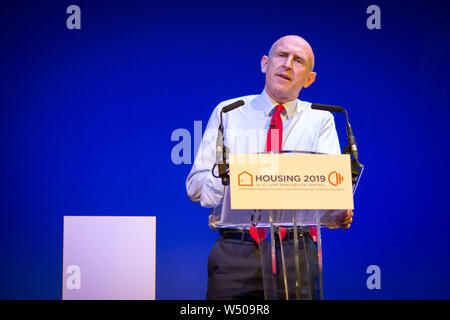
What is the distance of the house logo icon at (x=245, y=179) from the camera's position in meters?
1.49

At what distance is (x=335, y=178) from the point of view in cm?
154

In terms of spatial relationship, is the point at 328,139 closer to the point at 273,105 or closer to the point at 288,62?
the point at 273,105

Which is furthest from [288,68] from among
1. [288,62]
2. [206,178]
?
[206,178]

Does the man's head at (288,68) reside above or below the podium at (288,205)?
above

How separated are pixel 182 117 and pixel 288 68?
3.40ft

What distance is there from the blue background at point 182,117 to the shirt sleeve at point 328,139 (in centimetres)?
82

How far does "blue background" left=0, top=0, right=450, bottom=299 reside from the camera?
3.09 metres

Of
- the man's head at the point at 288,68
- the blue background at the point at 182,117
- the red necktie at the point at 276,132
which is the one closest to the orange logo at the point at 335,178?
the red necktie at the point at 276,132

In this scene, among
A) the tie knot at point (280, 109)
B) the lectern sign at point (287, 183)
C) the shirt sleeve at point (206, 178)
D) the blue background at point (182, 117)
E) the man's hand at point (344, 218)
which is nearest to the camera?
the lectern sign at point (287, 183)

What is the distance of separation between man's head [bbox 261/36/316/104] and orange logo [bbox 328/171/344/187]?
A: 2.75ft

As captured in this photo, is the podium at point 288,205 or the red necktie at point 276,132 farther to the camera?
the red necktie at point 276,132

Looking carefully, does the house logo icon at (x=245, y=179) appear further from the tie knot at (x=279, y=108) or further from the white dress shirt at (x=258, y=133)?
the tie knot at (x=279, y=108)

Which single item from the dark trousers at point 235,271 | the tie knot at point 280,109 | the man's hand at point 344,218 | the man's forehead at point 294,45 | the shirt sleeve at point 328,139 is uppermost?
the man's forehead at point 294,45
